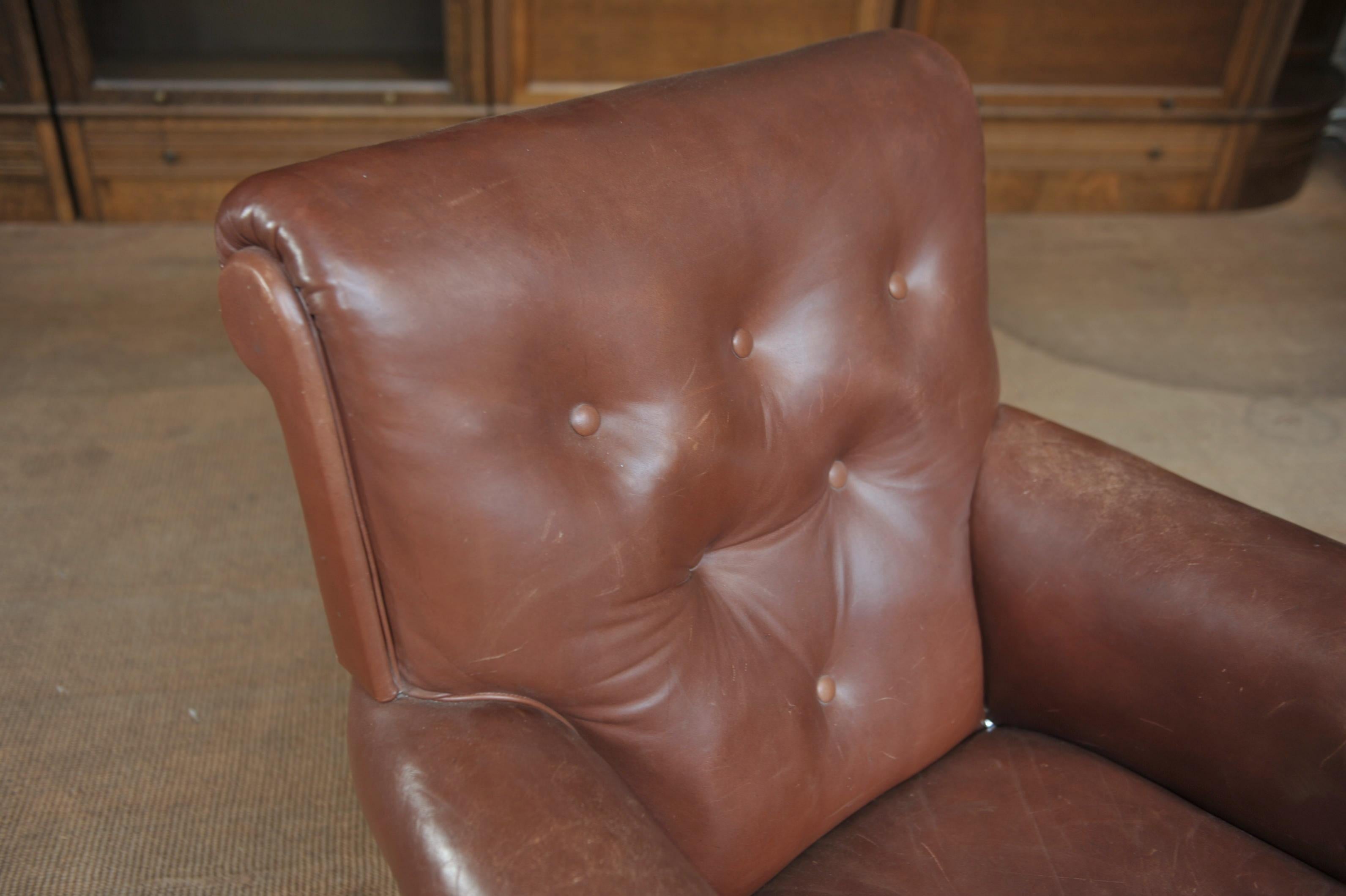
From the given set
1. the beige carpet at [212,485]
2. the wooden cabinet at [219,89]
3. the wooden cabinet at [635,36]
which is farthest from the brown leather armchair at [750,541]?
the wooden cabinet at [219,89]

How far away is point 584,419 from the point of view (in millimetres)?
731

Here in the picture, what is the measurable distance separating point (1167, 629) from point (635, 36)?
2215mm

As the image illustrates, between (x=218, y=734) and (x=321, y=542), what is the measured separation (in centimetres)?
80

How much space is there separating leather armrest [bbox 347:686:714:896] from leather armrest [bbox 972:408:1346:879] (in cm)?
44

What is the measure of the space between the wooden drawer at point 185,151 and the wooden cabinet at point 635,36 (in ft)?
0.79

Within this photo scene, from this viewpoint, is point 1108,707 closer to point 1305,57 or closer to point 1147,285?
point 1147,285

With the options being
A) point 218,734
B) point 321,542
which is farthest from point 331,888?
point 321,542

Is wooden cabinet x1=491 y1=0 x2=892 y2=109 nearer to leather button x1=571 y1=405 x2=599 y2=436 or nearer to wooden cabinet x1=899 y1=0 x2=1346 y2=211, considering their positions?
wooden cabinet x1=899 y1=0 x2=1346 y2=211

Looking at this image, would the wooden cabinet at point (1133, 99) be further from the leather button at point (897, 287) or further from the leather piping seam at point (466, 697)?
the leather piping seam at point (466, 697)

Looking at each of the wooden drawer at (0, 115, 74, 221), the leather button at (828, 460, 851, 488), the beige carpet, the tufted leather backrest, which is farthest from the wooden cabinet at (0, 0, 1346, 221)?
the leather button at (828, 460, 851, 488)

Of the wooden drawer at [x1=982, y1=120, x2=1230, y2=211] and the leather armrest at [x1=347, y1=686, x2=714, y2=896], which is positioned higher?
the leather armrest at [x1=347, y1=686, x2=714, y2=896]

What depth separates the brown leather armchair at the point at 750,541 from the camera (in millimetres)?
661

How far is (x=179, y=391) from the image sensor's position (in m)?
2.06

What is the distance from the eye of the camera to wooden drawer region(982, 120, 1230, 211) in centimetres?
296
